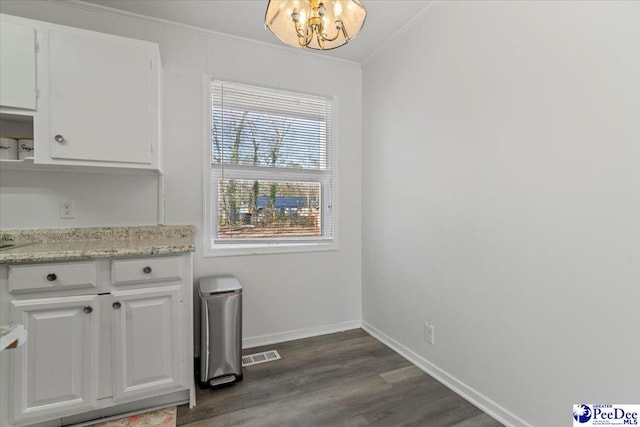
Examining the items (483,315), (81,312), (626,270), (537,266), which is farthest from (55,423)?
(626,270)

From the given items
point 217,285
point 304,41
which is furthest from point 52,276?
point 304,41

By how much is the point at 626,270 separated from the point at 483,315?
745 millimetres

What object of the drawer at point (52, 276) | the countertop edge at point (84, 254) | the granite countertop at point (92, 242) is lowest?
the drawer at point (52, 276)

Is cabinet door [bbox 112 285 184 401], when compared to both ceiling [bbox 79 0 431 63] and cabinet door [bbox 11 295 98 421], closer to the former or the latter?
cabinet door [bbox 11 295 98 421]

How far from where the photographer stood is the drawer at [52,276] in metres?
1.50

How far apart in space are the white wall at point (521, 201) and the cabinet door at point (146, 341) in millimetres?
1652

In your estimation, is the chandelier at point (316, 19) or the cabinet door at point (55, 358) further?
the cabinet door at point (55, 358)

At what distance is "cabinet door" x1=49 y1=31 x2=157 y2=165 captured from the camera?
1.80 metres

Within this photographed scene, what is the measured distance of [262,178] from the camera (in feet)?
8.86

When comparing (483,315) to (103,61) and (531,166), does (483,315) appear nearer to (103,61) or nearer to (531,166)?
(531,166)

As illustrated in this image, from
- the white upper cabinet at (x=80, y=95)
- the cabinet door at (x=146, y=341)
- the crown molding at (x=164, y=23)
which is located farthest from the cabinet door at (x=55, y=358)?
the crown molding at (x=164, y=23)

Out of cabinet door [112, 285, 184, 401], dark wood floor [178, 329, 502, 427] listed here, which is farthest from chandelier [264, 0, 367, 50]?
dark wood floor [178, 329, 502, 427]

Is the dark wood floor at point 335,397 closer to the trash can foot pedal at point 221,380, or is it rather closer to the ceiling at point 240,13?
the trash can foot pedal at point 221,380

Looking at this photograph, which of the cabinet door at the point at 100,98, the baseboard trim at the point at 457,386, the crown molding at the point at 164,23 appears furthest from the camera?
the crown molding at the point at 164,23
